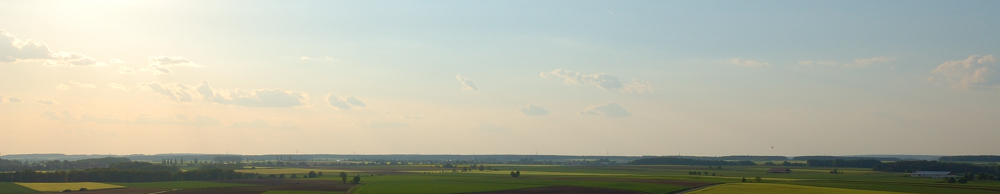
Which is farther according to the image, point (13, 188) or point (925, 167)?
point (925, 167)

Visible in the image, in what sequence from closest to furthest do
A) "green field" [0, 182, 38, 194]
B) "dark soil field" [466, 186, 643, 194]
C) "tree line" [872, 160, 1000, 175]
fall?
"dark soil field" [466, 186, 643, 194] → "green field" [0, 182, 38, 194] → "tree line" [872, 160, 1000, 175]

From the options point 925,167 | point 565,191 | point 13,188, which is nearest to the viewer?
point 565,191

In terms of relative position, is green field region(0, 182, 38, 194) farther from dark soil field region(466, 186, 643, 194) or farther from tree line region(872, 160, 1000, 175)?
tree line region(872, 160, 1000, 175)

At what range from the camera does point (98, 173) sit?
139 m

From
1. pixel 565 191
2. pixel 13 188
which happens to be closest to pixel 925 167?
pixel 565 191

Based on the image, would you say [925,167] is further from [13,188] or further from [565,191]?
[13,188]

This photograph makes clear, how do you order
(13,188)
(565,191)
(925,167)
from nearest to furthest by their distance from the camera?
(565,191) → (13,188) → (925,167)

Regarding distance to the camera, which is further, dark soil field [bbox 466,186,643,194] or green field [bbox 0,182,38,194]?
green field [bbox 0,182,38,194]

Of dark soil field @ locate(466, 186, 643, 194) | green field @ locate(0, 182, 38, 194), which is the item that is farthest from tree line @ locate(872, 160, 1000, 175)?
green field @ locate(0, 182, 38, 194)

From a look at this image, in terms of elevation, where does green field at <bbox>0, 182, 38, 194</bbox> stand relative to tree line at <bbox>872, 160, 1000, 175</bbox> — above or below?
below

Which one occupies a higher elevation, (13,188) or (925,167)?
(925,167)

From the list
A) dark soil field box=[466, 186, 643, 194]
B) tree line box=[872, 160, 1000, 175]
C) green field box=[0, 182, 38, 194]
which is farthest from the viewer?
tree line box=[872, 160, 1000, 175]

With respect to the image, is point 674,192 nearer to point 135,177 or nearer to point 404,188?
point 404,188

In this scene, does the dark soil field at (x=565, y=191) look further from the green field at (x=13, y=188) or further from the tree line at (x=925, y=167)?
the tree line at (x=925, y=167)
